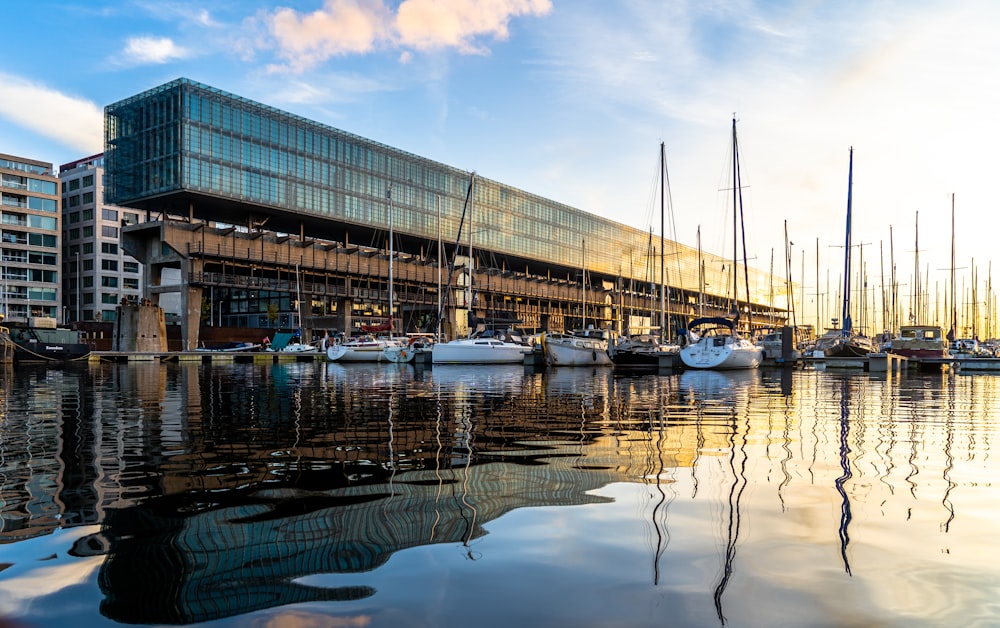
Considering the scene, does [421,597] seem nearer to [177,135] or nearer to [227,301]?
[177,135]

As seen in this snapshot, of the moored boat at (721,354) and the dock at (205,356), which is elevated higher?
the moored boat at (721,354)

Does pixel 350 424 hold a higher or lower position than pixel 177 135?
lower

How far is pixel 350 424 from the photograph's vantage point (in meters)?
14.4

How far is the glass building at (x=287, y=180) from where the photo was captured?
247ft

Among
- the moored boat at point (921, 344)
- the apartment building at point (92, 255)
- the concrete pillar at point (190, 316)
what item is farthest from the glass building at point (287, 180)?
the apartment building at point (92, 255)

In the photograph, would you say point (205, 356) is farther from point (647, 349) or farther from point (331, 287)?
point (647, 349)

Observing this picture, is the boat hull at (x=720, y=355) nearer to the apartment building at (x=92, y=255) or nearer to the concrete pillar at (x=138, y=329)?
the concrete pillar at (x=138, y=329)

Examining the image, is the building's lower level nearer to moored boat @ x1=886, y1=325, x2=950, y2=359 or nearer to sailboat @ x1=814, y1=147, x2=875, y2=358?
sailboat @ x1=814, y1=147, x2=875, y2=358

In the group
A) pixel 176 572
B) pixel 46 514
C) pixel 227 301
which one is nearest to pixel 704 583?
pixel 176 572

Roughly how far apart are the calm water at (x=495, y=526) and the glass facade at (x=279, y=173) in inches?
1920

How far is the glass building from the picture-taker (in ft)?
247

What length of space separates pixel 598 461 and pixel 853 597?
217 inches

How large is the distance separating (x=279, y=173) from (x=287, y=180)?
1227 mm

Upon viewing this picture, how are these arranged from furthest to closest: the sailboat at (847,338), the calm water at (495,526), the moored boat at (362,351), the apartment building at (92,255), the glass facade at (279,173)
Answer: the apartment building at (92,255)
the glass facade at (279,173)
the moored boat at (362,351)
the sailboat at (847,338)
the calm water at (495,526)
